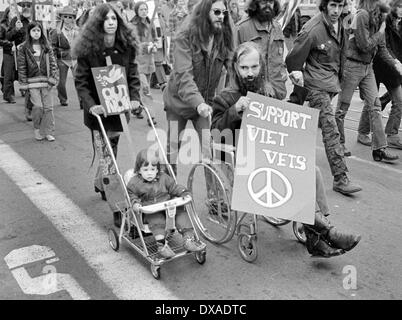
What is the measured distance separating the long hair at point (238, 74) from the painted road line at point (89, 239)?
5.13 feet

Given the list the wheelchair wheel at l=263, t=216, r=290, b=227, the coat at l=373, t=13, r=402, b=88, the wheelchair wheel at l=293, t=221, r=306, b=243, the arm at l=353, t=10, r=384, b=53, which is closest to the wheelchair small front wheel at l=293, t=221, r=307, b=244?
the wheelchair wheel at l=293, t=221, r=306, b=243

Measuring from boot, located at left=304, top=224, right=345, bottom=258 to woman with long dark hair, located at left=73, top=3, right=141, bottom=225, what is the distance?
5.22 feet

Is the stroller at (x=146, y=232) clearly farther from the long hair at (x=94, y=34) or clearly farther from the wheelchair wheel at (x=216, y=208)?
the long hair at (x=94, y=34)

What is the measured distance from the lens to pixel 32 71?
7340 mm

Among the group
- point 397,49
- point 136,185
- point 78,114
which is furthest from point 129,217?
point 78,114

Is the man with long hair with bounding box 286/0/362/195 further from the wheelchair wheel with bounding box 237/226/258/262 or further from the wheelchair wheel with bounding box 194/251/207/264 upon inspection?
the wheelchair wheel with bounding box 194/251/207/264

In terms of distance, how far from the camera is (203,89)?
14.5 feet

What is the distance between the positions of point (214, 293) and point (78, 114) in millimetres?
6249

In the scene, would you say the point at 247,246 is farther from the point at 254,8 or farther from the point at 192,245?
the point at 254,8

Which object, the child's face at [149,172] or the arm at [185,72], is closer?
the child's face at [149,172]

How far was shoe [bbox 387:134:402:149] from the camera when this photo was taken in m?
6.83

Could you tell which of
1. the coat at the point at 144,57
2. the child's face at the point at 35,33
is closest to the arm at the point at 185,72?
the child's face at the point at 35,33

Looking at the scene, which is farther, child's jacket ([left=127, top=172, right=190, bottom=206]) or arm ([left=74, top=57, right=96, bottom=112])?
arm ([left=74, top=57, right=96, bottom=112])

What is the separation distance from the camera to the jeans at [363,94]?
6.15 m
